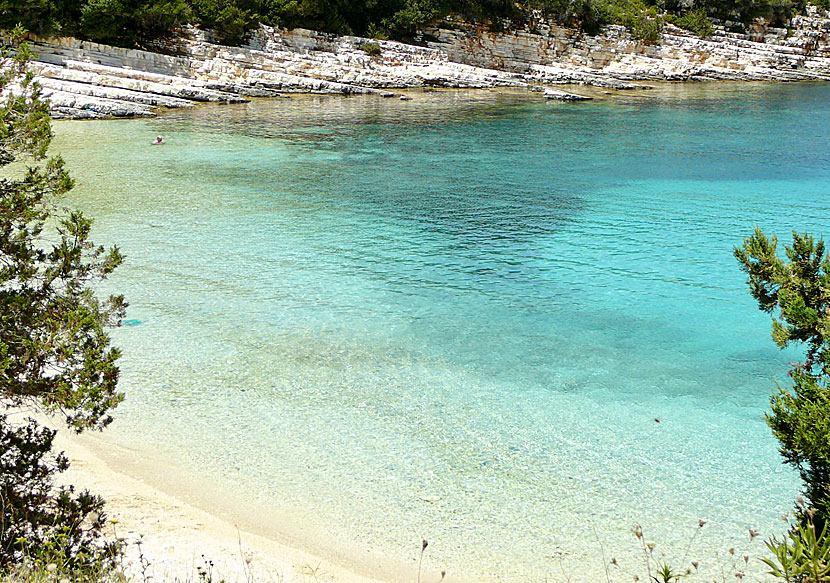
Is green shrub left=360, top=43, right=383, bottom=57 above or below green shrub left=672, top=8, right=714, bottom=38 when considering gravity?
below

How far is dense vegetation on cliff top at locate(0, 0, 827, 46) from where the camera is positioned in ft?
137

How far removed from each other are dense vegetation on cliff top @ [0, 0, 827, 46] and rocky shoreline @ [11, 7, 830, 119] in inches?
45.4

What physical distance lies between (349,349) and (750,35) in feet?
243

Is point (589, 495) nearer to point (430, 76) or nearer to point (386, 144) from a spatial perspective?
point (386, 144)

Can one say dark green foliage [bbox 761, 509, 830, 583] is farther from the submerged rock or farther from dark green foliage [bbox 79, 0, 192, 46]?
dark green foliage [bbox 79, 0, 192, 46]

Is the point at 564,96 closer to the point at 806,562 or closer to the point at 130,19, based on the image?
the point at 130,19

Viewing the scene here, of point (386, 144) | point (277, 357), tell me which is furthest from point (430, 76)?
point (277, 357)

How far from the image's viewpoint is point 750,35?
72.2 meters

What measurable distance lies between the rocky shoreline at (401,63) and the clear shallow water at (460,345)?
14364 millimetres

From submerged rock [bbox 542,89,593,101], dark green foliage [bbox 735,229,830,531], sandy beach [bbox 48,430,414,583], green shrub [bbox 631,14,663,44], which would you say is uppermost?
green shrub [bbox 631,14,663,44]

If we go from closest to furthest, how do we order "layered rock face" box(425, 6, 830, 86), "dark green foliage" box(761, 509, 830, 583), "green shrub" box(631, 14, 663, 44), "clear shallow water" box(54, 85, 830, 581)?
"dark green foliage" box(761, 509, 830, 583) < "clear shallow water" box(54, 85, 830, 581) < "layered rock face" box(425, 6, 830, 86) < "green shrub" box(631, 14, 663, 44)

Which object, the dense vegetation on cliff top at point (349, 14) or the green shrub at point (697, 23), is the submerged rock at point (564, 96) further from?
the green shrub at point (697, 23)

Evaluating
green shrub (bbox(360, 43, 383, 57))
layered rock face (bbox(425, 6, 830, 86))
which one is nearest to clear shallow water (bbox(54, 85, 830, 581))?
green shrub (bbox(360, 43, 383, 57))

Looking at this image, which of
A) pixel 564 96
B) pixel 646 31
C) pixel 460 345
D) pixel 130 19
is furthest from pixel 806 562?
pixel 646 31
